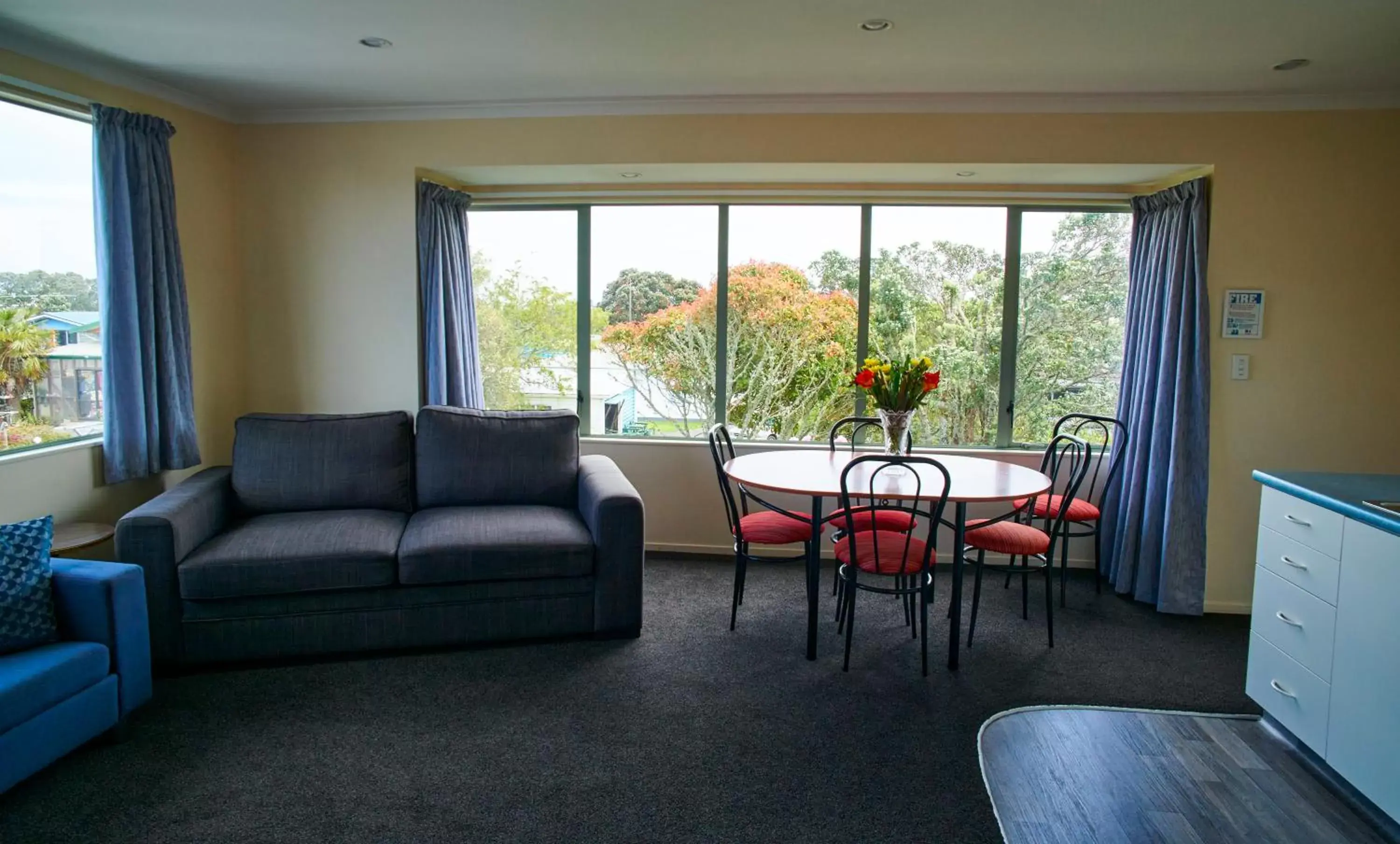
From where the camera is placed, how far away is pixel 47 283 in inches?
134

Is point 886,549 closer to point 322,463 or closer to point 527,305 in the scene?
point 322,463

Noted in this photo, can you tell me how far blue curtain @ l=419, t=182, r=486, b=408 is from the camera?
15.0 feet

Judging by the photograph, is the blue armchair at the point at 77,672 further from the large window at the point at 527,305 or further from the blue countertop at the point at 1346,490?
the blue countertop at the point at 1346,490

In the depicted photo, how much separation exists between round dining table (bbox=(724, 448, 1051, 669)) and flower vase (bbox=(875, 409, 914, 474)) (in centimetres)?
10

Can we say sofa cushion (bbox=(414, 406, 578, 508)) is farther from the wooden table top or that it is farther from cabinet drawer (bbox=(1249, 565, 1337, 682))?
cabinet drawer (bbox=(1249, 565, 1337, 682))

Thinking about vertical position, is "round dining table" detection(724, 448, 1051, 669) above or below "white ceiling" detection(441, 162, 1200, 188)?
below

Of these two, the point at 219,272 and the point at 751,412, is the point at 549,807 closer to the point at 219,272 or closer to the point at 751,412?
the point at 751,412

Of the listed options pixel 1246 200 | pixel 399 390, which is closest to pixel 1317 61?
pixel 1246 200

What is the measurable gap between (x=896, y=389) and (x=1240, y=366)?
1.72 metres

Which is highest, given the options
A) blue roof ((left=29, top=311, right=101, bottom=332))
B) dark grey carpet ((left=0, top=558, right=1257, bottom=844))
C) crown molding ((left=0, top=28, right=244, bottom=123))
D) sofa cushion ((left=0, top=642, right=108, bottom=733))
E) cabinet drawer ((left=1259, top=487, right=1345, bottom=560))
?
crown molding ((left=0, top=28, right=244, bottom=123))

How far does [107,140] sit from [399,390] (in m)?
1.71

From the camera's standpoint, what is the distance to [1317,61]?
334 cm

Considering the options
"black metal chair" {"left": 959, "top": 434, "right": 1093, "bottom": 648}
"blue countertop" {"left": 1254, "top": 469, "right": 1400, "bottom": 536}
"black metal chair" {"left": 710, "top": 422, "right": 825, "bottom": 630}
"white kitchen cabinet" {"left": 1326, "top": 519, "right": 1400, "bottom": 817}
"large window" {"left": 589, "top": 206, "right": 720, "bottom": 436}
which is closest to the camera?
"white kitchen cabinet" {"left": 1326, "top": 519, "right": 1400, "bottom": 817}

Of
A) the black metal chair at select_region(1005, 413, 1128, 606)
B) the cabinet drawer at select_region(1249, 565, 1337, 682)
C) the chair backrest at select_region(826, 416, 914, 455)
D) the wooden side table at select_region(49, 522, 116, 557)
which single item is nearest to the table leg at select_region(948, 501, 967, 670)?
the chair backrest at select_region(826, 416, 914, 455)
